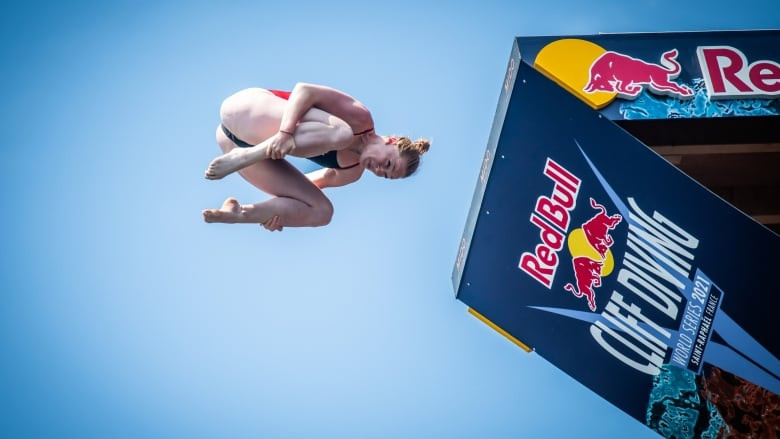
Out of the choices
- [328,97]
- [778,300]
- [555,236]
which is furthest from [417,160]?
[778,300]

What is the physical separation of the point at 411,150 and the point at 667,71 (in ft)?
8.57

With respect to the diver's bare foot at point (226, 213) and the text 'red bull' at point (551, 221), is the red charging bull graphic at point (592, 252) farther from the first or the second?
the diver's bare foot at point (226, 213)

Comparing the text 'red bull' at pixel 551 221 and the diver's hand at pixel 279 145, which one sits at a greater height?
the text 'red bull' at pixel 551 221

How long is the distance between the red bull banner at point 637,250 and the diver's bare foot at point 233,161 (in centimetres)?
279

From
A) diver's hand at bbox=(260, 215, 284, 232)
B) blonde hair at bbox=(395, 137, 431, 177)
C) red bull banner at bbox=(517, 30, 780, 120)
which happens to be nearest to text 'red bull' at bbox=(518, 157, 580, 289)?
red bull banner at bbox=(517, 30, 780, 120)

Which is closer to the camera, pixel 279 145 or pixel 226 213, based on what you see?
pixel 279 145

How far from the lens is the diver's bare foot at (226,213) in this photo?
6.54 m

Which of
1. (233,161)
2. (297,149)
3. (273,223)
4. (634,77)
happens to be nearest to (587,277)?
(634,77)

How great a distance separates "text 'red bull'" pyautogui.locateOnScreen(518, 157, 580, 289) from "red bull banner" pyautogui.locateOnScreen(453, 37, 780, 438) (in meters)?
0.01

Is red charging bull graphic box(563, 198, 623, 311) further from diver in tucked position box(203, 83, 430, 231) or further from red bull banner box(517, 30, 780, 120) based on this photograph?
diver in tucked position box(203, 83, 430, 231)

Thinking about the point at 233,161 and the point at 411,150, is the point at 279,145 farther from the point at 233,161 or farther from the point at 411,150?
the point at 411,150

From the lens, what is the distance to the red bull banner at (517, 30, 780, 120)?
8.38m

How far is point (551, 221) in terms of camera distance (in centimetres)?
881

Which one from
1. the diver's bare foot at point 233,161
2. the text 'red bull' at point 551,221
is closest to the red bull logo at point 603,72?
the text 'red bull' at point 551,221
